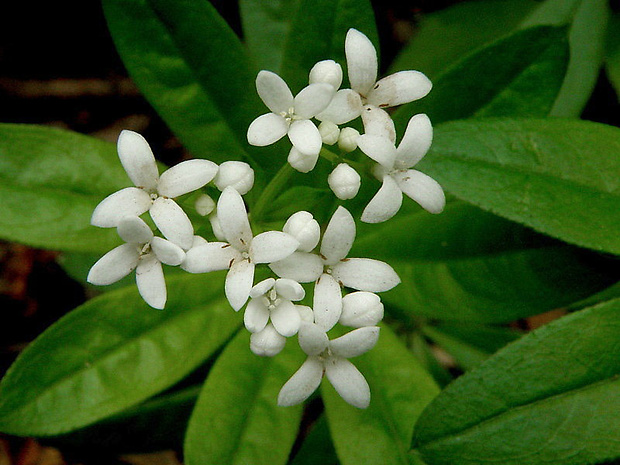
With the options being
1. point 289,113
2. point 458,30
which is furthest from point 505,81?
point 458,30

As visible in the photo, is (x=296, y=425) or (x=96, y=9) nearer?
(x=296, y=425)

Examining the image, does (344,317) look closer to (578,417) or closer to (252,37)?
(578,417)

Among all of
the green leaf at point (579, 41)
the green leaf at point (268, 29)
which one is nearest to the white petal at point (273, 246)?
the green leaf at point (268, 29)

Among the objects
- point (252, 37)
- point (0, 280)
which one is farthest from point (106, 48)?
point (0, 280)

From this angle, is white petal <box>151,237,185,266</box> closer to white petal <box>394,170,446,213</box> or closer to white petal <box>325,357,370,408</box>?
white petal <box>325,357,370,408</box>

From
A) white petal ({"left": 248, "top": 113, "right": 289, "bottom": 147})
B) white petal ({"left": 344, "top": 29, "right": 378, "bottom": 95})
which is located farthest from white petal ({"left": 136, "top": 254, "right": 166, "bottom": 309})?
white petal ({"left": 344, "top": 29, "right": 378, "bottom": 95})

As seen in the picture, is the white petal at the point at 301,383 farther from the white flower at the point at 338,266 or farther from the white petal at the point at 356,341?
the white flower at the point at 338,266

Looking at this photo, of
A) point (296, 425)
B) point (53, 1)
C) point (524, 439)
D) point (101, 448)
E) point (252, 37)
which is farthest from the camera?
point (53, 1)

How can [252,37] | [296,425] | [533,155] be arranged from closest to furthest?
[533,155], [296,425], [252,37]
